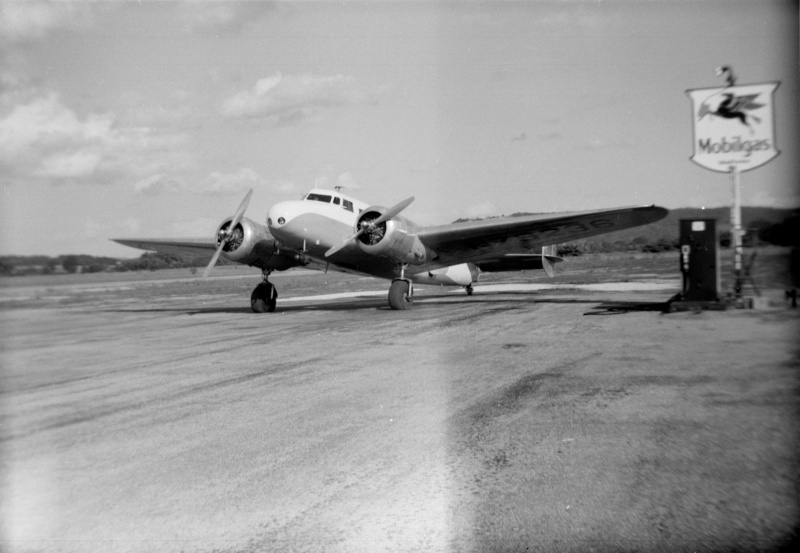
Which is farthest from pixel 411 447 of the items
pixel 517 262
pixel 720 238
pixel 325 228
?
pixel 517 262

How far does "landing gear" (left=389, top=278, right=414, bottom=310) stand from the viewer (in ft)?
62.1

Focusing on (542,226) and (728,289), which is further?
(542,226)

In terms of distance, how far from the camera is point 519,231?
1864 centimetres

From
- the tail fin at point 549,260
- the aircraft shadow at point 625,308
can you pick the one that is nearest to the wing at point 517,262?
the tail fin at point 549,260

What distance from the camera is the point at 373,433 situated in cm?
573

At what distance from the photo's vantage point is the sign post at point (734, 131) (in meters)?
12.1

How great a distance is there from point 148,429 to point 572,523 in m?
4.41

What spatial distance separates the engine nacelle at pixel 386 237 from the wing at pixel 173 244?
Answer: 7643 mm

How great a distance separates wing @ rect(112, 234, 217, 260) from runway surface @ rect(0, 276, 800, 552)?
12596 mm

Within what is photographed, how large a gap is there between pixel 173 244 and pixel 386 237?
10.6 m

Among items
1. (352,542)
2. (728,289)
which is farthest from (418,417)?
(728,289)

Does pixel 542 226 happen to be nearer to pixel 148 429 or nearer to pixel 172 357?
pixel 172 357

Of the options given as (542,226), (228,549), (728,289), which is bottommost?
(228,549)

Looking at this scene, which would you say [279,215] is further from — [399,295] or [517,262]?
[517,262]
